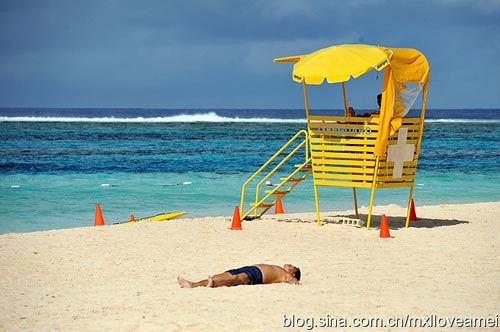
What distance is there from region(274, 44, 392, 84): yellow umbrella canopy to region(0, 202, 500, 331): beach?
265cm

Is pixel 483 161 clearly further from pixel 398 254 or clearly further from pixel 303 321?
pixel 303 321

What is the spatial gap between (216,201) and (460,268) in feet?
36.4

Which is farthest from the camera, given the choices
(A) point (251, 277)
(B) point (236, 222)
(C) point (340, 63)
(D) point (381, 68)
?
(B) point (236, 222)

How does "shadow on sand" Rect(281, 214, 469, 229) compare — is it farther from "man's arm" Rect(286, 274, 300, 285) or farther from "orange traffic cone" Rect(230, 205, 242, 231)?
"man's arm" Rect(286, 274, 300, 285)

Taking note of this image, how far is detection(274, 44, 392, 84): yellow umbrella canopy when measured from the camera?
14.5 m

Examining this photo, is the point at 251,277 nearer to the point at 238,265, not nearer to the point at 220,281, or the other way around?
the point at 220,281

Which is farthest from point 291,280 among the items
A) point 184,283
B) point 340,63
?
point 340,63

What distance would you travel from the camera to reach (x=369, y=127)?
590 inches

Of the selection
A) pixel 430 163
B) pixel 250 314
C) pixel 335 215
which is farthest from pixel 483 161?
pixel 250 314

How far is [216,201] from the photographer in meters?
22.0

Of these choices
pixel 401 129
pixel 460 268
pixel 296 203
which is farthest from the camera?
pixel 296 203

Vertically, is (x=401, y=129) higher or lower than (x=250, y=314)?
higher

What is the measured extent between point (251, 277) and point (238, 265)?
5.03 ft

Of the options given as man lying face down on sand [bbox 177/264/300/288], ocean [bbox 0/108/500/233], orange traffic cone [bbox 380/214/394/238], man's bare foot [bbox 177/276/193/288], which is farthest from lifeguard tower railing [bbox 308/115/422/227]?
man's bare foot [bbox 177/276/193/288]
